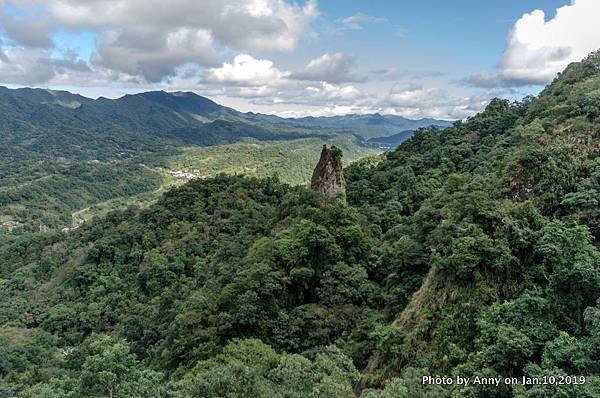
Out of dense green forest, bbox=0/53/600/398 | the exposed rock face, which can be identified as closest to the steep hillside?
dense green forest, bbox=0/53/600/398

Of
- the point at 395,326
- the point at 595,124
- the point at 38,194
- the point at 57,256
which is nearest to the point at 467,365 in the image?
the point at 395,326

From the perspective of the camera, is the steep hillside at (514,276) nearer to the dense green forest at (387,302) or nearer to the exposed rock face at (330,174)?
the dense green forest at (387,302)

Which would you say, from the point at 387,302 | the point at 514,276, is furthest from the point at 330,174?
the point at 514,276

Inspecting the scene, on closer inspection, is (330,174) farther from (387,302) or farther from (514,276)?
(514,276)

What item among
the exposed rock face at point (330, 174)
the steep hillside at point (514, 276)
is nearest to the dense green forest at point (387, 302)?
the steep hillside at point (514, 276)

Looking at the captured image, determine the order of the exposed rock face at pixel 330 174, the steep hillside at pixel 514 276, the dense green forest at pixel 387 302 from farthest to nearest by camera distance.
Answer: the exposed rock face at pixel 330 174
the dense green forest at pixel 387 302
the steep hillside at pixel 514 276
